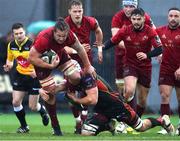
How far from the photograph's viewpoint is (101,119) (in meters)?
16.7

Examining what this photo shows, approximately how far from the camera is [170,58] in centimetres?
1828

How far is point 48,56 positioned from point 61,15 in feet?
32.4

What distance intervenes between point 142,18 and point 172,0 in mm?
8732

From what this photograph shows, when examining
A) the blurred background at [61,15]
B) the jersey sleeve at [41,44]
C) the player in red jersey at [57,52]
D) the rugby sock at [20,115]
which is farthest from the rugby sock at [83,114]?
the blurred background at [61,15]

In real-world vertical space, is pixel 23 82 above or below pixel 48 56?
below

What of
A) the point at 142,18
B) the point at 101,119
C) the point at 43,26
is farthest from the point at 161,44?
the point at 43,26

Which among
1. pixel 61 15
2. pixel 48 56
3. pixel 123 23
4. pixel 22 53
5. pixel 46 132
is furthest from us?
pixel 61 15

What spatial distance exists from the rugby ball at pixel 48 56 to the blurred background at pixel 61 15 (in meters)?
9.21

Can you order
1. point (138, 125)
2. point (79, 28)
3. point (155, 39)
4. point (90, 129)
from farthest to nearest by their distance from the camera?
point (79, 28)
point (155, 39)
point (138, 125)
point (90, 129)

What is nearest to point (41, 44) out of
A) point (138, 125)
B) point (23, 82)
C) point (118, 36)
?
point (138, 125)

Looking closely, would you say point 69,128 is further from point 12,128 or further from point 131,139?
point 131,139

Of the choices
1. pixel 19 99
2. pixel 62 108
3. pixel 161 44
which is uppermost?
pixel 161 44

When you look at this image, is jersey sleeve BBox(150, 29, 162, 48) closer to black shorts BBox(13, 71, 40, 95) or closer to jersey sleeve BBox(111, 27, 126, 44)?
jersey sleeve BBox(111, 27, 126, 44)

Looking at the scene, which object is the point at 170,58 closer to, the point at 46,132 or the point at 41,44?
the point at 46,132
